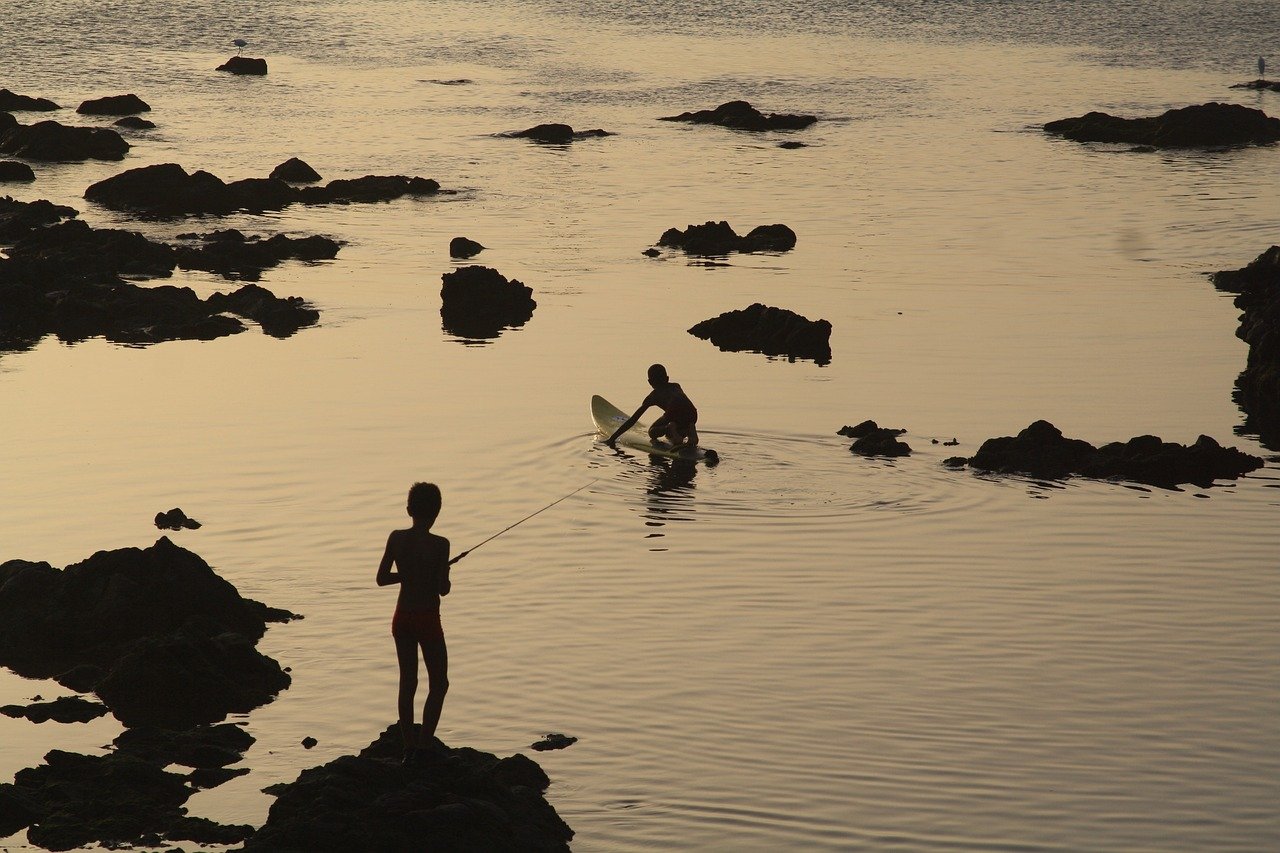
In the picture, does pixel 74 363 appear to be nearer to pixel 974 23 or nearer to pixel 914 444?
Answer: pixel 914 444

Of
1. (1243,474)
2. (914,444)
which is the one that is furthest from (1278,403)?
(914,444)

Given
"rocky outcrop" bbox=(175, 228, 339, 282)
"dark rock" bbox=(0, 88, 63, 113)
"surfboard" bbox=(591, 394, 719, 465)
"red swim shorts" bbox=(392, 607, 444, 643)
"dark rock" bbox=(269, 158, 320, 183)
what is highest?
"dark rock" bbox=(0, 88, 63, 113)

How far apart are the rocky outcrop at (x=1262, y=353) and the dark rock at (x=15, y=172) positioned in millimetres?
37777

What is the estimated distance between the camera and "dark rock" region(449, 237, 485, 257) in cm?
4138

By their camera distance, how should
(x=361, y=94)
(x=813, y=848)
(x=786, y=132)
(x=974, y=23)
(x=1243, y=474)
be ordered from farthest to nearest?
(x=974, y=23), (x=361, y=94), (x=786, y=132), (x=1243, y=474), (x=813, y=848)

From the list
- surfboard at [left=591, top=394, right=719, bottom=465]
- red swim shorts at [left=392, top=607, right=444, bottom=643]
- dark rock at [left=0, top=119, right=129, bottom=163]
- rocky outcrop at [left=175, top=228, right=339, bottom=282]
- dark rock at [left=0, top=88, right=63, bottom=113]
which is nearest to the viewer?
red swim shorts at [left=392, top=607, right=444, bottom=643]

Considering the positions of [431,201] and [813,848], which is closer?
[813,848]

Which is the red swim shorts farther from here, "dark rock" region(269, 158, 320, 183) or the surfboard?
"dark rock" region(269, 158, 320, 183)

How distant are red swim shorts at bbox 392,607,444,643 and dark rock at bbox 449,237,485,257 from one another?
98.7ft

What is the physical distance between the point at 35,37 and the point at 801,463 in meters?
94.7

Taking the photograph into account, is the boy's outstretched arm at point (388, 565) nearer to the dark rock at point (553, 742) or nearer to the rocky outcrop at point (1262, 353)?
the dark rock at point (553, 742)

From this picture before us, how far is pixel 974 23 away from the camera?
119188mm

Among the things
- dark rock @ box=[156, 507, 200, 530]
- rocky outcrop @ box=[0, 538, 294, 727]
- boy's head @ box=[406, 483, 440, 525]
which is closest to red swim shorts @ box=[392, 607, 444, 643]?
boy's head @ box=[406, 483, 440, 525]

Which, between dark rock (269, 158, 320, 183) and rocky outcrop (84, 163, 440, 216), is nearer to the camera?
rocky outcrop (84, 163, 440, 216)
